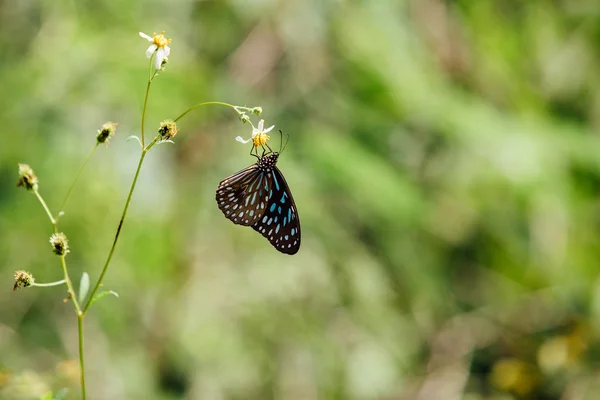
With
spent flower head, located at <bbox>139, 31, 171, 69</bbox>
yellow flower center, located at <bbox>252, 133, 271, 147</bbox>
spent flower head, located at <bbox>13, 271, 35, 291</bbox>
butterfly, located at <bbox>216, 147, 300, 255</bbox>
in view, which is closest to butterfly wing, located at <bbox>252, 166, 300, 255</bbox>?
butterfly, located at <bbox>216, 147, 300, 255</bbox>

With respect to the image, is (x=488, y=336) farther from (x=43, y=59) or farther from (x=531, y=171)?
(x=43, y=59)

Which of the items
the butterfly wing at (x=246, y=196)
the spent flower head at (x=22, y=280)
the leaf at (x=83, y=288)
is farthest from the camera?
the butterfly wing at (x=246, y=196)

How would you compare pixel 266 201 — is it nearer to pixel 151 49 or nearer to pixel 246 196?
pixel 246 196

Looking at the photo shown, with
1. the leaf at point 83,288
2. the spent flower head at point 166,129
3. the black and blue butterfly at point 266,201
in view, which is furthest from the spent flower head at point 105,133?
the black and blue butterfly at point 266,201

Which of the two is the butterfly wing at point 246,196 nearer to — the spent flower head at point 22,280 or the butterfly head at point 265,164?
the butterfly head at point 265,164

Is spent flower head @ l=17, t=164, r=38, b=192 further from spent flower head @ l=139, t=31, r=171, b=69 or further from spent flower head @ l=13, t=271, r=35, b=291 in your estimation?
spent flower head @ l=139, t=31, r=171, b=69

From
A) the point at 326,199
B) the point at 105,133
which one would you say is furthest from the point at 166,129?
the point at 326,199

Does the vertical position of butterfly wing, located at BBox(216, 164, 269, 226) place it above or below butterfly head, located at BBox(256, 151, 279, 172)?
below
